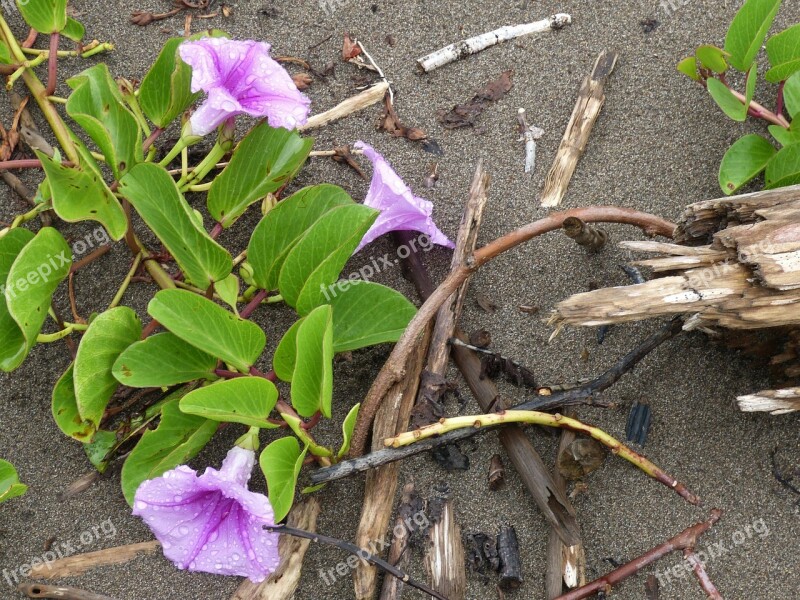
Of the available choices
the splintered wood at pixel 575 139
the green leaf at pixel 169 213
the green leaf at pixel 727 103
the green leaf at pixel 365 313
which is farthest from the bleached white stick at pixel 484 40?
the green leaf at pixel 169 213

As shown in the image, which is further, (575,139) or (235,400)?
(575,139)

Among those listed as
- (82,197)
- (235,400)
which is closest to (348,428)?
(235,400)

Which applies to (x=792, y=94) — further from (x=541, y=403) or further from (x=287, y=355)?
(x=287, y=355)

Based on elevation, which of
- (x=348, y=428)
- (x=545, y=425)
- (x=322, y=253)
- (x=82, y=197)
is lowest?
(x=545, y=425)

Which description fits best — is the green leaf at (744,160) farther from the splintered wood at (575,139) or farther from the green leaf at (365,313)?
the green leaf at (365,313)

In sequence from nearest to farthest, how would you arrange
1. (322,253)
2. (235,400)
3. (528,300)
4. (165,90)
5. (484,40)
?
1. (235,400)
2. (322,253)
3. (165,90)
4. (528,300)
5. (484,40)

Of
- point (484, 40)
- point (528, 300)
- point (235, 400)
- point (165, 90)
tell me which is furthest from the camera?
point (484, 40)

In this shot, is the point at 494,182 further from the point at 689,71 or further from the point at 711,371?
the point at 711,371
